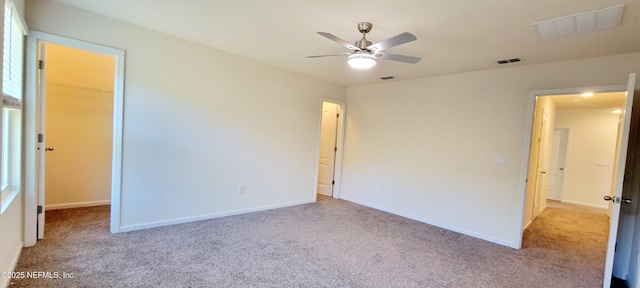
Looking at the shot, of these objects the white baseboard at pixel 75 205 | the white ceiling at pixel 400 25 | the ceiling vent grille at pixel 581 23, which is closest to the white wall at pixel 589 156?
the white ceiling at pixel 400 25

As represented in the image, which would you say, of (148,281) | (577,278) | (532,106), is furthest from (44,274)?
(532,106)

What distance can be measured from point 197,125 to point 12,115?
1.70 m

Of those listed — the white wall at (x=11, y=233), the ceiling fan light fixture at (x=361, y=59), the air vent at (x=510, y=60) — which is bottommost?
the white wall at (x=11, y=233)

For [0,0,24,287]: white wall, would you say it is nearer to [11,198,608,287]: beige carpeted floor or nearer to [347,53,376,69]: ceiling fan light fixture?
[11,198,608,287]: beige carpeted floor

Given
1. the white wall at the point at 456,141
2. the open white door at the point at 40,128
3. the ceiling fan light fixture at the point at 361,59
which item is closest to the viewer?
the ceiling fan light fixture at the point at 361,59

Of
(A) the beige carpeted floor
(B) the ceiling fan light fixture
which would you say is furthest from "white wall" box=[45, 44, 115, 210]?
(B) the ceiling fan light fixture

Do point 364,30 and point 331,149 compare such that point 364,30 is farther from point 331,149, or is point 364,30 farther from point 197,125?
point 331,149

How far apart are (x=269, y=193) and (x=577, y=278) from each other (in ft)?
13.4

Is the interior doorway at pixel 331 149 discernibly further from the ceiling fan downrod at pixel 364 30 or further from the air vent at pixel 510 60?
the ceiling fan downrod at pixel 364 30

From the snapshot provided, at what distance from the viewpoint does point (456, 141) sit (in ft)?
13.7

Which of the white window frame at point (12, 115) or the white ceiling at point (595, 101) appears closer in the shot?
the white window frame at point (12, 115)

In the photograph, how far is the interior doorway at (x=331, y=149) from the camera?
584 cm

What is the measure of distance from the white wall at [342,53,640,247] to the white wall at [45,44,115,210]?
14.4 feet

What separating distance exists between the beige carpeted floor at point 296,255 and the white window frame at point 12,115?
679 mm
